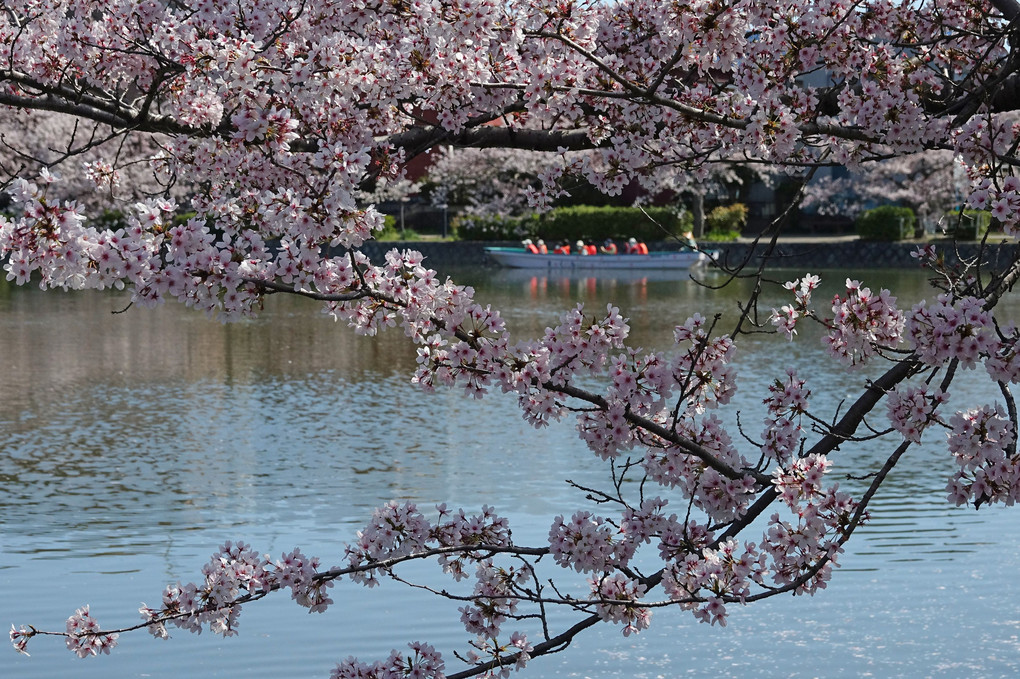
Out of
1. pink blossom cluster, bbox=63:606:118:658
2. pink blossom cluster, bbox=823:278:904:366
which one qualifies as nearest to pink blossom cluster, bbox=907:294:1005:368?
pink blossom cluster, bbox=823:278:904:366

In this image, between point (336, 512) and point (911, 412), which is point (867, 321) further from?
point (336, 512)

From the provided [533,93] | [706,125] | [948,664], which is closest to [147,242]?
[533,93]

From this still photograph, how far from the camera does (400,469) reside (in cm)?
Result: 1177

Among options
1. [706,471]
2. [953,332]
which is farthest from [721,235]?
[953,332]

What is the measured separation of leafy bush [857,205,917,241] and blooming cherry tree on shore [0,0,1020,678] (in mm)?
35287

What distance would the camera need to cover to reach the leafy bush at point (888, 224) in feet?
134

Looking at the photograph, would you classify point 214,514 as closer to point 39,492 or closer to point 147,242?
point 39,492

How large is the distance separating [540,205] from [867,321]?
251 cm

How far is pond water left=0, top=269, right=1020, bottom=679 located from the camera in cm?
714

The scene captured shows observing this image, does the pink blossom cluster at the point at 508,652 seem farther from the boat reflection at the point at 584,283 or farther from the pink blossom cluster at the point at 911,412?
the boat reflection at the point at 584,283

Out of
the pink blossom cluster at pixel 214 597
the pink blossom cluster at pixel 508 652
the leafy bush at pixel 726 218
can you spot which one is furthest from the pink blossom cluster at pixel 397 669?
the leafy bush at pixel 726 218

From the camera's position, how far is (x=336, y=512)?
1002 cm

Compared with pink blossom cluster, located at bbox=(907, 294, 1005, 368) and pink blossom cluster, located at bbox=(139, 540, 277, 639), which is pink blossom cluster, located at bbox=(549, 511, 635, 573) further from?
pink blossom cluster, located at bbox=(907, 294, 1005, 368)

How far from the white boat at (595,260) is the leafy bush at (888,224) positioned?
15.3 feet
